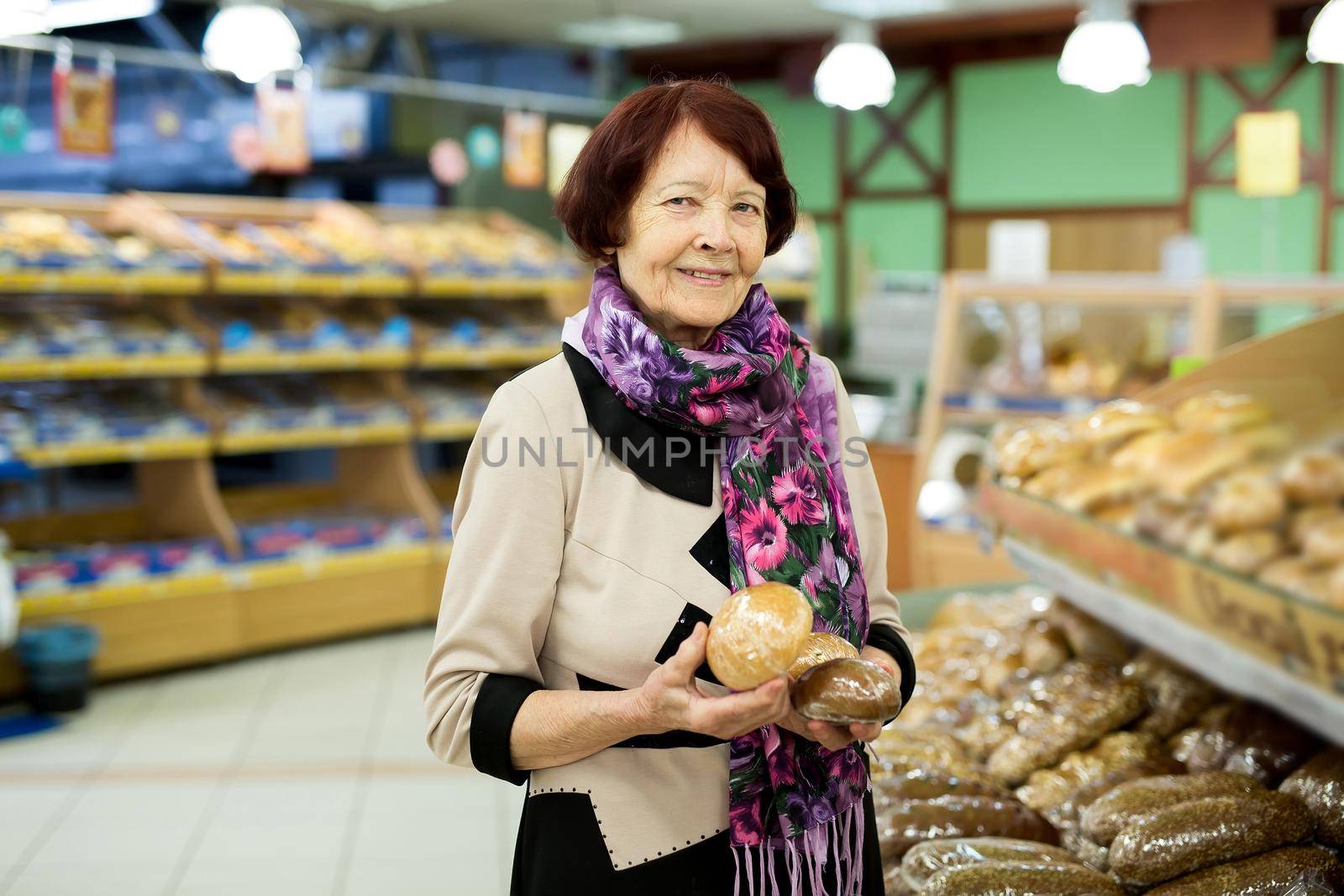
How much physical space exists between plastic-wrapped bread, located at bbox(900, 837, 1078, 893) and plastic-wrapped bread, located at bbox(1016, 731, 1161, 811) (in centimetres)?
22

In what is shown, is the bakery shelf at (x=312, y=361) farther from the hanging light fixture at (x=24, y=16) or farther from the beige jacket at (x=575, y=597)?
the beige jacket at (x=575, y=597)

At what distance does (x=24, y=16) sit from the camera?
6016 millimetres

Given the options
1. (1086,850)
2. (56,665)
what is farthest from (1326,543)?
(56,665)

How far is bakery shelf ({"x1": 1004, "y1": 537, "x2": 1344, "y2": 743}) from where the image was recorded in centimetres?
107

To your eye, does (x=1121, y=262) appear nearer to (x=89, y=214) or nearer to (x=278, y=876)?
(x=89, y=214)

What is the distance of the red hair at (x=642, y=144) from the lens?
1.42 meters

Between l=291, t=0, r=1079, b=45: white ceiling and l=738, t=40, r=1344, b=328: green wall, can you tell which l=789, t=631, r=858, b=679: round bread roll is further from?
l=291, t=0, r=1079, b=45: white ceiling

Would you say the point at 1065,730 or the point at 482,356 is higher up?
the point at 482,356

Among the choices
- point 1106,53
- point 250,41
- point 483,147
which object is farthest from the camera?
point 483,147

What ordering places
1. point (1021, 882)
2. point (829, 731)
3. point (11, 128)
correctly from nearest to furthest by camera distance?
point (829, 731) → point (1021, 882) → point (11, 128)

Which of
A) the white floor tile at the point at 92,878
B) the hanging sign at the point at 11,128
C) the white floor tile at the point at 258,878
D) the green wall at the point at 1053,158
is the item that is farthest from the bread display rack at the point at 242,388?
the green wall at the point at 1053,158

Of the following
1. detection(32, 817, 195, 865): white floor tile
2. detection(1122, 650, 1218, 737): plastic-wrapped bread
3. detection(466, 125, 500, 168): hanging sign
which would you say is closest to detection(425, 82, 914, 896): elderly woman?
detection(1122, 650, 1218, 737): plastic-wrapped bread

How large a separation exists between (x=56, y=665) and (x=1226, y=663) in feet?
14.8

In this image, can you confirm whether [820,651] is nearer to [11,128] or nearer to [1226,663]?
[1226,663]
